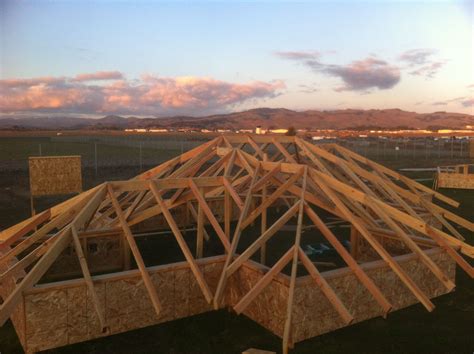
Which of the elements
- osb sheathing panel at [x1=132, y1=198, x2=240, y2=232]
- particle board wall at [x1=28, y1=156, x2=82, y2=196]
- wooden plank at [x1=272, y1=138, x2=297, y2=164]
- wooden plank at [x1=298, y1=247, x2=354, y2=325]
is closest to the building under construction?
wooden plank at [x1=298, y1=247, x2=354, y2=325]

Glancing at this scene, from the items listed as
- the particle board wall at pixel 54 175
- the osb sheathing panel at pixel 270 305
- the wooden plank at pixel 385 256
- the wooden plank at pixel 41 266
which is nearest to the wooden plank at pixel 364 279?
the wooden plank at pixel 385 256

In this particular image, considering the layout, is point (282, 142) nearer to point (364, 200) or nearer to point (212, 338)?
point (364, 200)

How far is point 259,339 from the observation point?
292 inches

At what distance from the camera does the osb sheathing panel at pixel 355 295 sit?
24.0 ft

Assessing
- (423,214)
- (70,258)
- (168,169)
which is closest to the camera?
(70,258)

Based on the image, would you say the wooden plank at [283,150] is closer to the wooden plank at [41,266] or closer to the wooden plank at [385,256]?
the wooden plank at [385,256]

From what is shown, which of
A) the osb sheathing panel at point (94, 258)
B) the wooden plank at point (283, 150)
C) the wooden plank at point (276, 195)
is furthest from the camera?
the wooden plank at point (283, 150)

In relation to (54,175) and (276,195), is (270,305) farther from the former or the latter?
(54,175)

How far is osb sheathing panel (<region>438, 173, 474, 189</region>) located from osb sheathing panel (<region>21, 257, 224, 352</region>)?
22.7 metres

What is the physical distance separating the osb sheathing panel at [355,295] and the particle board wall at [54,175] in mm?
9674

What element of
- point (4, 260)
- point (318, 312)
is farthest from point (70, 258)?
point (318, 312)

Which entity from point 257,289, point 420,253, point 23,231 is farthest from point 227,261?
point 23,231

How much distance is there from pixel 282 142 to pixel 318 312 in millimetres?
7751

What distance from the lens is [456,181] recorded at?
26.8 metres
